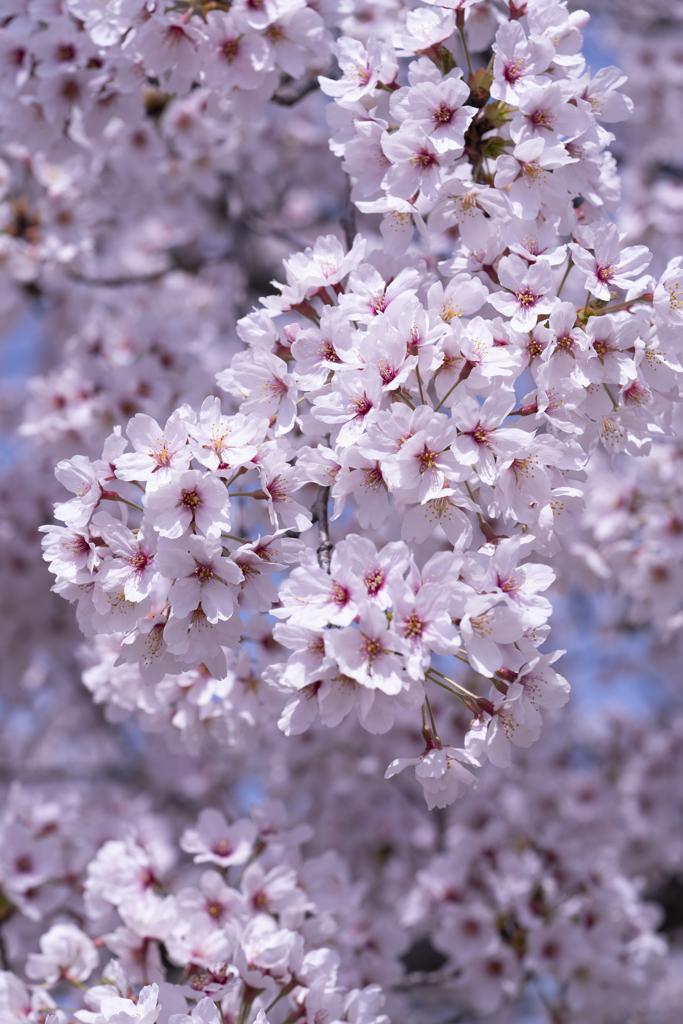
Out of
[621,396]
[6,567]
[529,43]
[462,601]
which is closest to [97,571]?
[462,601]

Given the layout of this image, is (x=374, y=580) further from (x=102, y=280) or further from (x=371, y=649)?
(x=102, y=280)

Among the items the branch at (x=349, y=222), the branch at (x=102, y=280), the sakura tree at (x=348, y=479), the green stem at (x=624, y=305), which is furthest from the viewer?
the branch at (x=102, y=280)

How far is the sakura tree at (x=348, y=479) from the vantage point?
171 centimetres

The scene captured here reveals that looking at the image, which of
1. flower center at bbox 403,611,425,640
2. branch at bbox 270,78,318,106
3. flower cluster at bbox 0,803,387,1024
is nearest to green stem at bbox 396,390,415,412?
flower center at bbox 403,611,425,640

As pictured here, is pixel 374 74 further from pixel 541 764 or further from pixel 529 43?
pixel 541 764

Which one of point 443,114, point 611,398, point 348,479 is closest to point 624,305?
point 611,398

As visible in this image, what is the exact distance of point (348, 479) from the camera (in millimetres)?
1759

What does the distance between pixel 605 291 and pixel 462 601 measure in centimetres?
88

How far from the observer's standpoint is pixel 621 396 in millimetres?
2012

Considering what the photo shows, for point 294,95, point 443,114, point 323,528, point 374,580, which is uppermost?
point 443,114

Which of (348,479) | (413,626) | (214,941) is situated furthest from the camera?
(214,941)

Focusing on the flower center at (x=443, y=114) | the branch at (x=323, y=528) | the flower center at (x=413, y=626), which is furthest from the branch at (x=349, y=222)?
the flower center at (x=413, y=626)

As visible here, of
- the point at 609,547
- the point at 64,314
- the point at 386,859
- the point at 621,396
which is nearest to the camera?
the point at 621,396

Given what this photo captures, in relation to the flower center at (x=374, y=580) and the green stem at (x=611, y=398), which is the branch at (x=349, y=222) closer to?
the green stem at (x=611, y=398)
